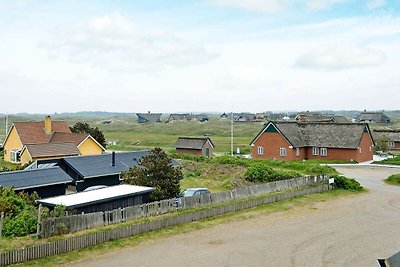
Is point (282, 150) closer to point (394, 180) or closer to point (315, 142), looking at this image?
point (315, 142)

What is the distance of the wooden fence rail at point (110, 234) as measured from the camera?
19.0 m

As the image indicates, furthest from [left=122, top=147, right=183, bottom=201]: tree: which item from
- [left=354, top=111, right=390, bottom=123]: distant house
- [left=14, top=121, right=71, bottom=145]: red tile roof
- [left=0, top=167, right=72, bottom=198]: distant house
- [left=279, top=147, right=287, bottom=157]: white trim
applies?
[left=354, top=111, right=390, bottom=123]: distant house

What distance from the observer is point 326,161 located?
58.6 m

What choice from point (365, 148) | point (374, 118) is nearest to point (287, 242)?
point (365, 148)

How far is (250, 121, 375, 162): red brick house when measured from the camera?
191 feet

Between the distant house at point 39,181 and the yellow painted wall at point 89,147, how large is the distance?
1787 cm

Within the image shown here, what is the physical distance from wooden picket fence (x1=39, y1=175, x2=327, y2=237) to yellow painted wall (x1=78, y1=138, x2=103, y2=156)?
83.7 ft

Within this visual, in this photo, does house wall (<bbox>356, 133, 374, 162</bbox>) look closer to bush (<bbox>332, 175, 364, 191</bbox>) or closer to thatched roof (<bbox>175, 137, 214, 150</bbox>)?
bush (<bbox>332, 175, 364, 191</bbox>)

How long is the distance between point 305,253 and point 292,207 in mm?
10377

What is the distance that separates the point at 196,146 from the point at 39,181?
116 ft

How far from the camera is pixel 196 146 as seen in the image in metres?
65.2

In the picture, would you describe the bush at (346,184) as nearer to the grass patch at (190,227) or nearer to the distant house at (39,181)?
the grass patch at (190,227)

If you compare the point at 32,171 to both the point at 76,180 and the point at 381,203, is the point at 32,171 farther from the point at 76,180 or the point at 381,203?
the point at 381,203

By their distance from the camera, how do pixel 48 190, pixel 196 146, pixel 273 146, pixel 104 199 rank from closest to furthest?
Result: 1. pixel 104 199
2. pixel 48 190
3. pixel 273 146
4. pixel 196 146
